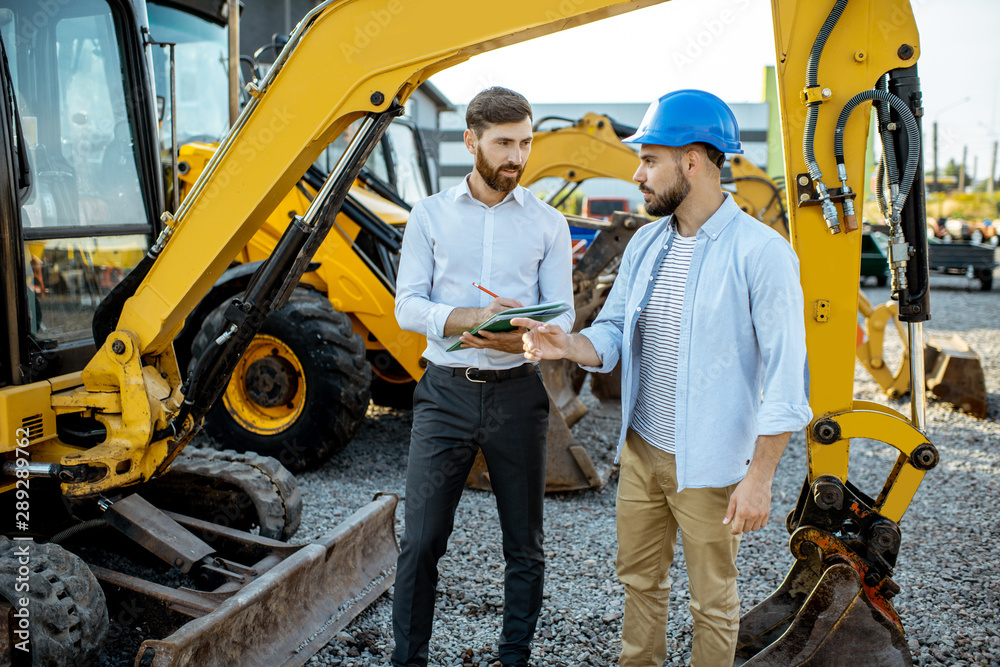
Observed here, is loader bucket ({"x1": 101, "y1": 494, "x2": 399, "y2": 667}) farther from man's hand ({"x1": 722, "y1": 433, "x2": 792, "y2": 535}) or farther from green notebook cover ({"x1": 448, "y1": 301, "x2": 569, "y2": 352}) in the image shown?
man's hand ({"x1": 722, "y1": 433, "x2": 792, "y2": 535})

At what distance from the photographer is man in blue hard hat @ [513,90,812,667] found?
2121mm

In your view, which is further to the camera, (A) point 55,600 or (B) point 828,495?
(B) point 828,495

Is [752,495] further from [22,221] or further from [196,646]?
[22,221]

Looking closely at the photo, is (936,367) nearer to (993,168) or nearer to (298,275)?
(298,275)

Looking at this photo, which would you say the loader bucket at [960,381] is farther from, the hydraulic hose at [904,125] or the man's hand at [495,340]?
the man's hand at [495,340]

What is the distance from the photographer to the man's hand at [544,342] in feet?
7.88

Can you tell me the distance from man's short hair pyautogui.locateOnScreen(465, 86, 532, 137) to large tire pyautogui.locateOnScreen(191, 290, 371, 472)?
262 centimetres

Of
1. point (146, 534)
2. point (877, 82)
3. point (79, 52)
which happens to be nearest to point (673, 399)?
point (877, 82)

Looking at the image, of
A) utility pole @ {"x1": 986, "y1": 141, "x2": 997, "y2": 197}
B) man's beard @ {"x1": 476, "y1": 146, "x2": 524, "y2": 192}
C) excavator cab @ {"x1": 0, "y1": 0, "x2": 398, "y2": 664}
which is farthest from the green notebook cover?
utility pole @ {"x1": 986, "y1": 141, "x2": 997, "y2": 197}

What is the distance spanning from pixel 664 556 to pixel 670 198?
1148 mm

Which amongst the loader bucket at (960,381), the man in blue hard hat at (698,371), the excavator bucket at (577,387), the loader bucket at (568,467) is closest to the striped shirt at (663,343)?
the man in blue hard hat at (698,371)

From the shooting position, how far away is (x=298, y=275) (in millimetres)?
2996

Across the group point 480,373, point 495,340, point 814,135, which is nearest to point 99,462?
point 480,373

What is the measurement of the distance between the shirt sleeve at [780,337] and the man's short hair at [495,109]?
980mm
